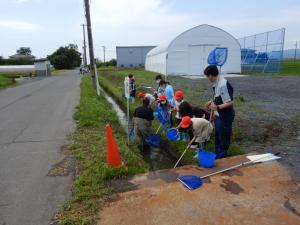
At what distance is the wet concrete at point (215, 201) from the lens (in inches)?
125

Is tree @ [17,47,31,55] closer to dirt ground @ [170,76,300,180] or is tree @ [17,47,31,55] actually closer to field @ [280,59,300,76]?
field @ [280,59,300,76]

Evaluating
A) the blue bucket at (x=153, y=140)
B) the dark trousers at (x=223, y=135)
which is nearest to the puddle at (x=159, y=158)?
the blue bucket at (x=153, y=140)

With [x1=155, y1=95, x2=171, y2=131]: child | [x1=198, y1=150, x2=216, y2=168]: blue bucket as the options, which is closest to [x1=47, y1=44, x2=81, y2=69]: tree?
[x1=155, y1=95, x2=171, y2=131]: child

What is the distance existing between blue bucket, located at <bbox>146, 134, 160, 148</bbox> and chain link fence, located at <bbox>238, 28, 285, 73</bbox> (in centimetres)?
2203

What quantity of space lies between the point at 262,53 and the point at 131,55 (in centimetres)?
3809

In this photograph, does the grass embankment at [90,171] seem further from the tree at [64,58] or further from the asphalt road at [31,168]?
the tree at [64,58]

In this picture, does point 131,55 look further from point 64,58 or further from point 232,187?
point 232,187

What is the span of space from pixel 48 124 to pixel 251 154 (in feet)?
20.0

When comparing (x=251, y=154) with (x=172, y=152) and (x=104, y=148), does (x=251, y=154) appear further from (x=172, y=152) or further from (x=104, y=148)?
(x=104, y=148)

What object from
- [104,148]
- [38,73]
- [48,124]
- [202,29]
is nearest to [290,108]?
[104,148]

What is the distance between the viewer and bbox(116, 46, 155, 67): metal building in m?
61.3

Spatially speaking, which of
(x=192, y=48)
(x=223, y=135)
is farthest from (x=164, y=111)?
(x=192, y=48)

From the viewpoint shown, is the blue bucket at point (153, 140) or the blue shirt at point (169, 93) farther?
the blue shirt at point (169, 93)

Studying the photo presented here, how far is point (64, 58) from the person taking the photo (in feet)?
281
